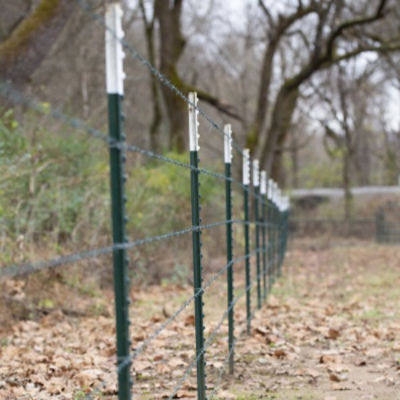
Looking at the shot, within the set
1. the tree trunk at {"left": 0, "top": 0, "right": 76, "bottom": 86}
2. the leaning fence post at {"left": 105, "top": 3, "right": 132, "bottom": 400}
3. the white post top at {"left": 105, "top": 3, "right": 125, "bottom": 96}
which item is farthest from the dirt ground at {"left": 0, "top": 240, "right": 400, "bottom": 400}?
the tree trunk at {"left": 0, "top": 0, "right": 76, "bottom": 86}

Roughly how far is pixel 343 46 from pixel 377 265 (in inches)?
422

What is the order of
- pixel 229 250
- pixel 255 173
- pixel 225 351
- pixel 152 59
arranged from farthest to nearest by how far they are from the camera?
pixel 152 59 → pixel 255 173 → pixel 225 351 → pixel 229 250

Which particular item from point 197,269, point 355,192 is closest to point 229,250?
point 197,269

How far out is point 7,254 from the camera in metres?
8.09

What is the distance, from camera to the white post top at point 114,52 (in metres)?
2.49

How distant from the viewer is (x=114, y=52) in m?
2.54

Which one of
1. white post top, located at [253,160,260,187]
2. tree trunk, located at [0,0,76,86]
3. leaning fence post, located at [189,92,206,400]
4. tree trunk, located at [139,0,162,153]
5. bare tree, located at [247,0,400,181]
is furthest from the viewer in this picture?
tree trunk, located at [139,0,162,153]

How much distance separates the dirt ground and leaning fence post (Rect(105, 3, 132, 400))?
149 millimetres

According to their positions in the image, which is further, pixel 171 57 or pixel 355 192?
pixel 355 192

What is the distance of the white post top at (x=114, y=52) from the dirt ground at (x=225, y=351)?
0.98 metres

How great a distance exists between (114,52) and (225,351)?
12.8 feet

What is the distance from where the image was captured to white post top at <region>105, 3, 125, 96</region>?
8.17ft

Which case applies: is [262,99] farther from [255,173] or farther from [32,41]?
[255,173]

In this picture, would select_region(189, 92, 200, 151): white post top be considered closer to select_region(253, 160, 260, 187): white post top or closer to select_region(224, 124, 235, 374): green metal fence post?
select_region(224, 124, 235, 374): green metal fence post
